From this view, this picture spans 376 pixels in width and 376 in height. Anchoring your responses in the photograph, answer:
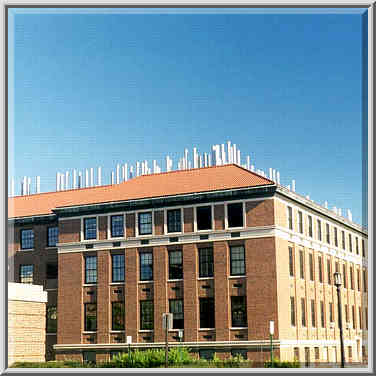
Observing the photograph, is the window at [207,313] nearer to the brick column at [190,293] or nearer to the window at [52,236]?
the brick column at [190,293]

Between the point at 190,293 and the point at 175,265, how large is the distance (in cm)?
219

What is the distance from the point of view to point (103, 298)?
5241 cm

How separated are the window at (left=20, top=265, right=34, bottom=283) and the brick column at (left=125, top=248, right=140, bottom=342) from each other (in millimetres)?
9216

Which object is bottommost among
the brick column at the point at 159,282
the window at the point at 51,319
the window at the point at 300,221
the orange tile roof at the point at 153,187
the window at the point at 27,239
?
the window at the point at 51,319

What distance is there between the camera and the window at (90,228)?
53584 mm

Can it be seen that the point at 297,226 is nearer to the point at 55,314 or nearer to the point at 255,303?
the point at 255,303

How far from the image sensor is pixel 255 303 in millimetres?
47344

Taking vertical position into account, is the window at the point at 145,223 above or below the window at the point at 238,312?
above

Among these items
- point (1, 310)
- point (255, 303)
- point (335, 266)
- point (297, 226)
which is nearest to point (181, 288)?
point (255, 303)

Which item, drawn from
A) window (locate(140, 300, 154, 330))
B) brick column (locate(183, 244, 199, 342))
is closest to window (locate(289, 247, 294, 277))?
brick column (locate(183, 244, 199, 342))

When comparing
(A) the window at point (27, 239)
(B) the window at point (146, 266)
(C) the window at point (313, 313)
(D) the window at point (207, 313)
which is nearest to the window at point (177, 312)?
(D) the window at point (207, 313)

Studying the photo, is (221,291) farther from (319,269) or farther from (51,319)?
(51,319)

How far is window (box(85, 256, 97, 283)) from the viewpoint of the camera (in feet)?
175

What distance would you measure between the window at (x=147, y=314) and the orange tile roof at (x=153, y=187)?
7117 mm
